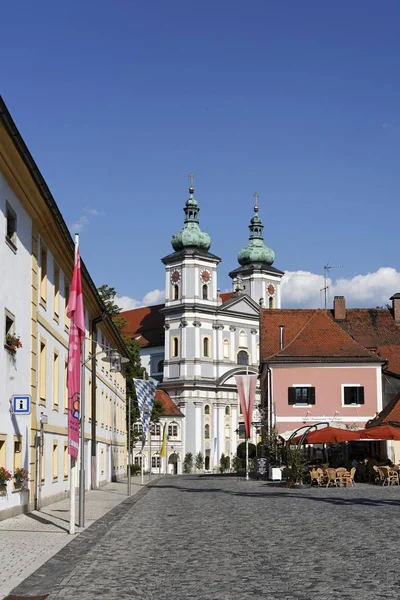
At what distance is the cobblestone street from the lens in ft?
31.9

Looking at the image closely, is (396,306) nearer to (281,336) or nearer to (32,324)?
(281,336)

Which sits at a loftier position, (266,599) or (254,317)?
(254,317)

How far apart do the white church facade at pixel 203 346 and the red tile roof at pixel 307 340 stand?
1908 inches

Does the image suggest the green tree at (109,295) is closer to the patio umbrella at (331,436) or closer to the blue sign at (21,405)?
the patio umbrella at (331,436)

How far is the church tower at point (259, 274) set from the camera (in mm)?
135875

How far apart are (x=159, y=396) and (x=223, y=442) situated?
10.7 metres

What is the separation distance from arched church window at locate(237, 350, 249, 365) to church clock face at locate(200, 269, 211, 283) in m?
10.2

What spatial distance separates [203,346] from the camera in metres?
119

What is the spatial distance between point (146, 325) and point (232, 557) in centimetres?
13260

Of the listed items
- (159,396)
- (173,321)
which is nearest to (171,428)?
(159,396)

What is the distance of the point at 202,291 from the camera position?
400 ft

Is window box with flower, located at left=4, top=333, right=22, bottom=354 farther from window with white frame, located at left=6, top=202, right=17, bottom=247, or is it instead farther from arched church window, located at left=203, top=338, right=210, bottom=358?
arched church window, located at left=203, top=338, right=210, bottom=358

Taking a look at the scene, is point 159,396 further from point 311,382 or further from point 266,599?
point 266,599

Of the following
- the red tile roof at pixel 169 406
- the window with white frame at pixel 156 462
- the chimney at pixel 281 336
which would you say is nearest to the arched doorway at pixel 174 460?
the window with white frame at pixel 156 462
